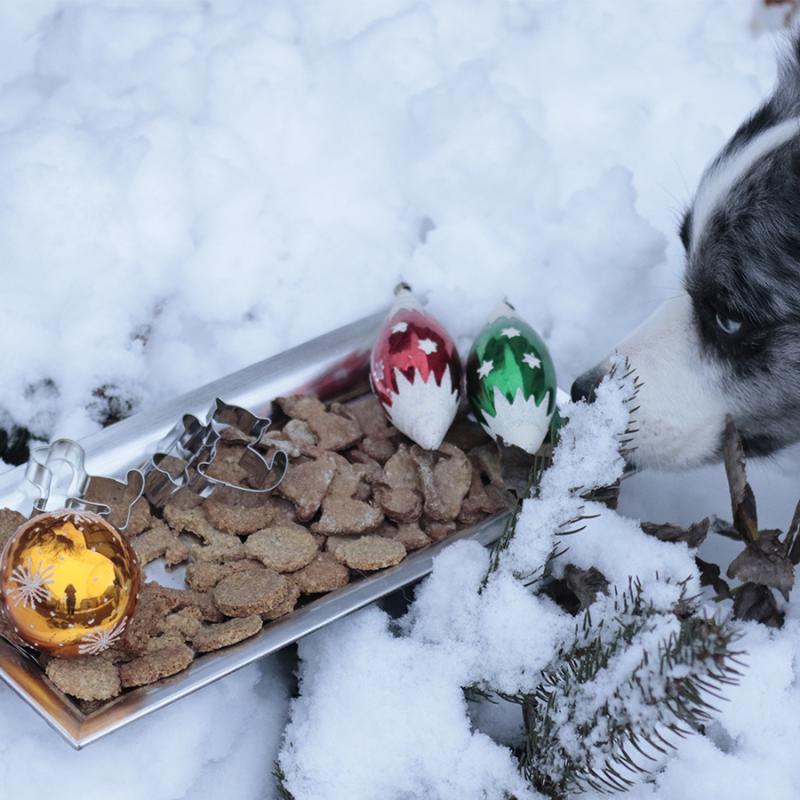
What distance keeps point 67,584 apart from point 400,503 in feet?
1.56

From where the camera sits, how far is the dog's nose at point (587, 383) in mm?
1661

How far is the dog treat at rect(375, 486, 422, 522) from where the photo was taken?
1587 millimetres

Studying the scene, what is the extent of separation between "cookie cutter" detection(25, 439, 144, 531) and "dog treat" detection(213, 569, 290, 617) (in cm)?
19

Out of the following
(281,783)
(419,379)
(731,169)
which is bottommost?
(281,783)

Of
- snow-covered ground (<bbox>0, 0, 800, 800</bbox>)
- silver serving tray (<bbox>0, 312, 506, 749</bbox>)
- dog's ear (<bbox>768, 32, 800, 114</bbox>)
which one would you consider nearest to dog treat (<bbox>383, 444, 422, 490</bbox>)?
silver serving tray (<bbox>0, 312, 506, 749</bbox>)

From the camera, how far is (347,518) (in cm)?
158

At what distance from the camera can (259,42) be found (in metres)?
2.40

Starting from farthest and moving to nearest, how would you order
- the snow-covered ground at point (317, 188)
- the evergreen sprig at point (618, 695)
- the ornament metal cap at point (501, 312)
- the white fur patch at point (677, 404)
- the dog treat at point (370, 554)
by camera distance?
the snow-covered ground at point (317, 188) < the ornament metal cap at point (501, 312) < the white fur patch at point (677, 404) < the dog treat at point (370, 554) < the evergreen sprig at point (618, 695)

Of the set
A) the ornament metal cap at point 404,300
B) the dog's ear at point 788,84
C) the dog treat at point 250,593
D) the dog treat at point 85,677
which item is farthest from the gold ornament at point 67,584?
the dog's ear at point 788,84

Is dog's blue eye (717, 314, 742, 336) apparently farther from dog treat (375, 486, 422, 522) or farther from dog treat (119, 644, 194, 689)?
dog treat (119, 644, 194, 689)

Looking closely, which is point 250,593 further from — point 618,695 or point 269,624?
point 618,695

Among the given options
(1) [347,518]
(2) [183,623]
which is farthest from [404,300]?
(2) [183,623]

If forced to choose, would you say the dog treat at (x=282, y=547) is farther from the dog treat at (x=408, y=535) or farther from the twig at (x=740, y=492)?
the twig at (x=740, y=492)

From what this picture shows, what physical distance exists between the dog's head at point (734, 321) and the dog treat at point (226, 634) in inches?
22.9
